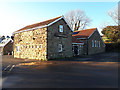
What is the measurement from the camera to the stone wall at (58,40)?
1405 centimetres

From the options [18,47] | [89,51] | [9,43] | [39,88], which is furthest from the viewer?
[9,43]

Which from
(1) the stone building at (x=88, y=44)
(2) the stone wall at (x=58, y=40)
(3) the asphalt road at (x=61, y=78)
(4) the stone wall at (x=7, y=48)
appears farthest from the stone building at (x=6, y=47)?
(3) the asphalt road at (x=61, y=78)

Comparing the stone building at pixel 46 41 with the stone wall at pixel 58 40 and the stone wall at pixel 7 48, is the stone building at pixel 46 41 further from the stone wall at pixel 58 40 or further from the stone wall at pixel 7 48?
the stone wall at pixel 7 48

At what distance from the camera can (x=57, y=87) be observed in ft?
15.0

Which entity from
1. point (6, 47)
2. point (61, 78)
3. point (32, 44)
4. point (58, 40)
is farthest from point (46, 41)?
point (6, 47)

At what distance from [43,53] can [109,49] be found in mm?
25361

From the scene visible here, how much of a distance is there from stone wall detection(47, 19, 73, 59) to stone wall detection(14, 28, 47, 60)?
0.82 metres

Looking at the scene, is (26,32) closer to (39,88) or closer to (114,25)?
(39,88)

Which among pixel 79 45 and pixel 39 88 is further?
pixel 79 45

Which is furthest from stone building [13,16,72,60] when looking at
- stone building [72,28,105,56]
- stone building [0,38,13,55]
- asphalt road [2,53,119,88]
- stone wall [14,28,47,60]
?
stone building [0,38,13,55]

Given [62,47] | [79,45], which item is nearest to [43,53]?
[62,47]

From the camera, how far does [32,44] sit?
1530cm

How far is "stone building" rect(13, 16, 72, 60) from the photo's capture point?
45.4ft

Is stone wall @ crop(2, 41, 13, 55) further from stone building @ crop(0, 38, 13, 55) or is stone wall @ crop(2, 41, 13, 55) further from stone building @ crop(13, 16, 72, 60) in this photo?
stone building @ crop(13, 16, 72, 60)
